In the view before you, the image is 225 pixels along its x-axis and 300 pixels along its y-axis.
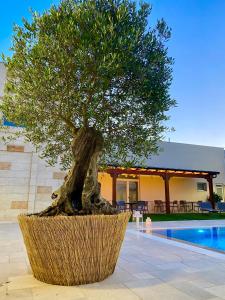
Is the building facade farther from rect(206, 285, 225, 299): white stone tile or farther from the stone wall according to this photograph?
rect(206, 285, 225, 299): white stone tile

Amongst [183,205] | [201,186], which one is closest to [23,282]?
[183,205]

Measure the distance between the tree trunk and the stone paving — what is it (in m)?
1.15

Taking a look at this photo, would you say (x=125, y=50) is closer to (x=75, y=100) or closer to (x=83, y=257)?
(x=75, y=100)

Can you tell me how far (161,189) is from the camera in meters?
20.8

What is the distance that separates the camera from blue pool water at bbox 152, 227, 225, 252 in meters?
8.06

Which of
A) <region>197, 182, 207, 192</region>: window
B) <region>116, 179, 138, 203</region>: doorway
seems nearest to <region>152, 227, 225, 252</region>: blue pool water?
<region>116, 179, 138, 203</region>: doorway

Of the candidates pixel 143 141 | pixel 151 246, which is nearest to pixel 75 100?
pixel 143 141

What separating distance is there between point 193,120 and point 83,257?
14.6m

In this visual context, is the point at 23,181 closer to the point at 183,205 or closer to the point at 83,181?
the point at 83,181

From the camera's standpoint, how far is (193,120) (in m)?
16.3

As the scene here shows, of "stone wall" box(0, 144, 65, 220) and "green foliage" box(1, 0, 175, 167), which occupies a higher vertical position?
"green foliage" box(1, 0, 175, 167)

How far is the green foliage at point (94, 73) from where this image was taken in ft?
13.1

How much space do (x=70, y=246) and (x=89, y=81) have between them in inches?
105

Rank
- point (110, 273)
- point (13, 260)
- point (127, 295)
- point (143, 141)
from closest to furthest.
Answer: point (127, 295) → point (110, 273) → point (13, 260) → point (143, 141)
